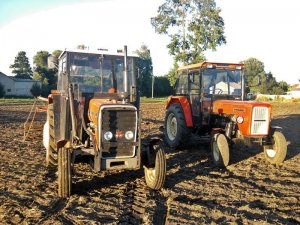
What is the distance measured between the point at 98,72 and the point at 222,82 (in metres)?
3.65

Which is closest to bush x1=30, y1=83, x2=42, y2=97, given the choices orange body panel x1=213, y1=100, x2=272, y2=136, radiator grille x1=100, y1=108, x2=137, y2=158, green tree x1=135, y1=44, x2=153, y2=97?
green tree x1=135, y1=44, x2=153, y2=97

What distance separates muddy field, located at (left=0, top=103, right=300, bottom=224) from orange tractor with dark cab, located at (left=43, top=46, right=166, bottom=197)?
1.27 ft

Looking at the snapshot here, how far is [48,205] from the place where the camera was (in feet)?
15.5

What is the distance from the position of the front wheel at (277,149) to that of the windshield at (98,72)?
11.9 feet

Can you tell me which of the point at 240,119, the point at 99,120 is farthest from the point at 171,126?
the point at 99,120

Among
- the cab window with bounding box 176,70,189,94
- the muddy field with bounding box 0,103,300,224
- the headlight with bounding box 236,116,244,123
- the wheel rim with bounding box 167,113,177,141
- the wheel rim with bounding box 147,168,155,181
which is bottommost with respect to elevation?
the muddy field with bounding box 0,103,300,224

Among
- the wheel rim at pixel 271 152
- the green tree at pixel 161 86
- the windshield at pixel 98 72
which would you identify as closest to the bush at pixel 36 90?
the green tree at pixel 161 86

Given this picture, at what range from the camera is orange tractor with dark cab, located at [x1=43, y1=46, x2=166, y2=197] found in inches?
209

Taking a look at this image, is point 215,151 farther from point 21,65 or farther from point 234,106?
point 21,65

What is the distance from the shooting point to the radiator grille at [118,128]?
17.5 ft

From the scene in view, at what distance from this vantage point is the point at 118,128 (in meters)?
5.42

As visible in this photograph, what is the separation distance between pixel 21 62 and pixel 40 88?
93.4 feet

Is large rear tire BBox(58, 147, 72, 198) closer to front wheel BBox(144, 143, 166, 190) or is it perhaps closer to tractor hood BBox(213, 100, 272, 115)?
front wheel BBox(144, 143, 166, 190)

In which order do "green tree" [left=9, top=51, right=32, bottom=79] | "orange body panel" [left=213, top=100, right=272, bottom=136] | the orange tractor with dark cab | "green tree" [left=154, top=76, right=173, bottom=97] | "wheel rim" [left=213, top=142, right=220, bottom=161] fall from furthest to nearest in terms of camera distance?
"green tree" [left=9, top=51, right=32, bottom=79], "green tree" [left=154, top=76, right=173, bottom=97], "orange body panel" [left=213, top=100, right=272, bottom=136], "wheel rim" [left=213, top=142, right=220, bottom=161], the orange tractor with dark cab
